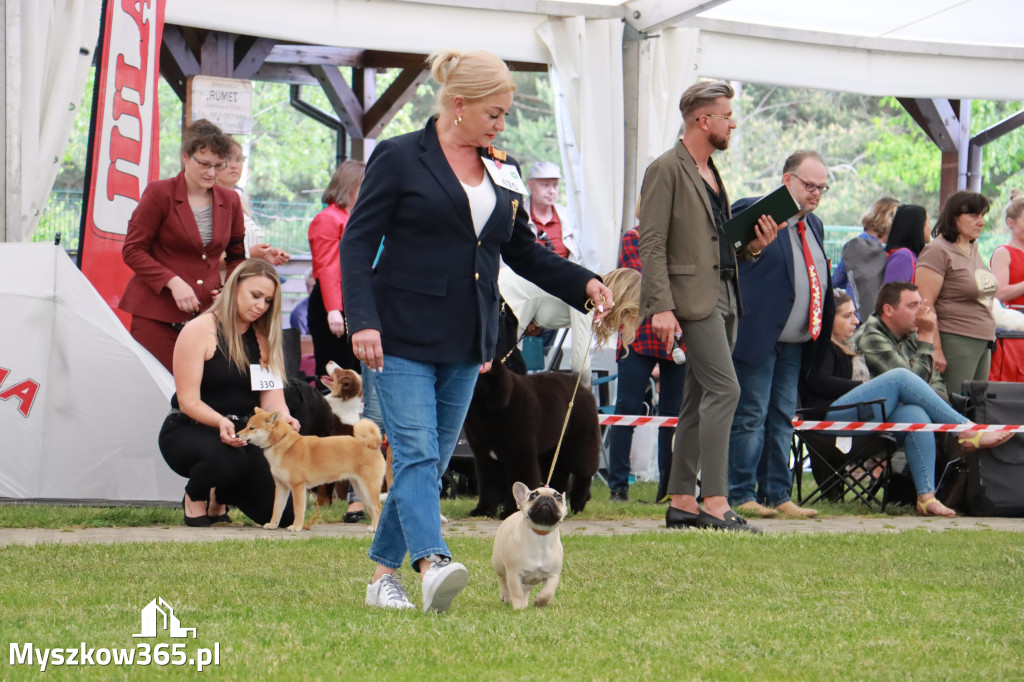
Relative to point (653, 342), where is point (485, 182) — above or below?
above

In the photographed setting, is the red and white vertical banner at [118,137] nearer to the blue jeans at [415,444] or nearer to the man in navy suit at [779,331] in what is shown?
the man in navy suit at [779,331]

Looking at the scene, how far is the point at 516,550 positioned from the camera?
13.6 ft

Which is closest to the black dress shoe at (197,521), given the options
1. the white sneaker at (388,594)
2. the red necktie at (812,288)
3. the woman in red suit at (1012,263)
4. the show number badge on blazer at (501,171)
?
the white sneaker at (388,594)

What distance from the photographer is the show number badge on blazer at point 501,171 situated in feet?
13.3

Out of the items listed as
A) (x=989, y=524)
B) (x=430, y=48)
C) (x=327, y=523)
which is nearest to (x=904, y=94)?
(x=430, y=48)

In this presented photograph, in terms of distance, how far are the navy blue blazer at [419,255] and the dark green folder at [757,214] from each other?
2.48 m

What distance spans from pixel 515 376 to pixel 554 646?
3.52 meters

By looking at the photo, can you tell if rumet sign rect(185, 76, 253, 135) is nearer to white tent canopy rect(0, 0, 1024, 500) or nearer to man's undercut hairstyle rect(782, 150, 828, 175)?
white tent canopy rect(0, 0, 1024, 500)

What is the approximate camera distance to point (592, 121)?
10055 mm

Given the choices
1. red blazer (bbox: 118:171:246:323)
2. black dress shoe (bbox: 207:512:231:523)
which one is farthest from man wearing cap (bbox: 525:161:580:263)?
black dress shoe (bbox: 207:512:231:523)

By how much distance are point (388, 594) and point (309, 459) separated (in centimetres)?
249

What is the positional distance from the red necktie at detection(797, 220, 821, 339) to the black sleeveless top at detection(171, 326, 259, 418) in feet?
9.91

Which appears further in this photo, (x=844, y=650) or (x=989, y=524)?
(x=989, y=524)

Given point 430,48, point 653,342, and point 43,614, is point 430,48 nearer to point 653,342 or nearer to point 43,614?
point 653,342
